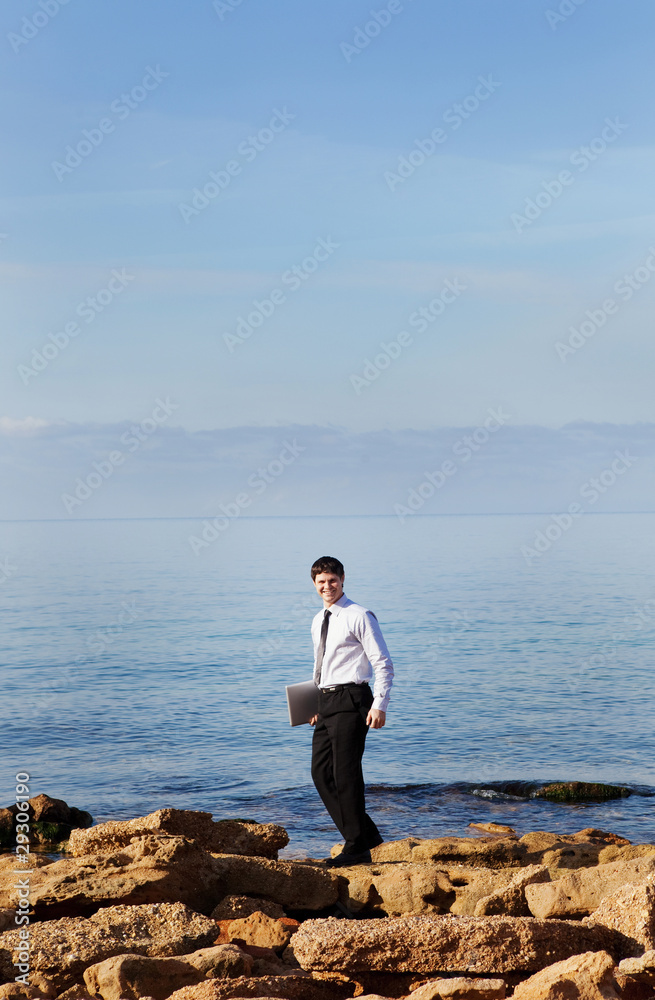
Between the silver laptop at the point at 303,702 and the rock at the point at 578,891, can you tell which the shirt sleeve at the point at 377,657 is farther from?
the rock at the point at 578,891

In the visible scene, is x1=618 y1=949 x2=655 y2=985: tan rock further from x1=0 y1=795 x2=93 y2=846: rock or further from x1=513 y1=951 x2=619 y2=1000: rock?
x1=0 y1=795 x2=93 y2=846: rock

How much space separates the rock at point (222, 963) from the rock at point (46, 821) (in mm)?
5990

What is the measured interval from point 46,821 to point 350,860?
5.16m

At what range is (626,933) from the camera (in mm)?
5109

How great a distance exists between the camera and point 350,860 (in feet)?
24.6

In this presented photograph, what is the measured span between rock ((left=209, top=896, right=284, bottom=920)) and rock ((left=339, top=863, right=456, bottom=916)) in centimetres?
→ 64

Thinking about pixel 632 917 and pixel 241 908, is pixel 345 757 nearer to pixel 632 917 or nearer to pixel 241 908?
pixel 241 908

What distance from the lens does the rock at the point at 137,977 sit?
484 cm

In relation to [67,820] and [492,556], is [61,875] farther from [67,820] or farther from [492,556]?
[492,556]

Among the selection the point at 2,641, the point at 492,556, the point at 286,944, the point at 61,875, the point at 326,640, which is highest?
the point at 492,556

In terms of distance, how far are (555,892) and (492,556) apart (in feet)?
245

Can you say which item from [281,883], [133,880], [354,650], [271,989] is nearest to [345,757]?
[354,650]

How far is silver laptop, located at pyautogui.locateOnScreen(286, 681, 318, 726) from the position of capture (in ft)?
25.4

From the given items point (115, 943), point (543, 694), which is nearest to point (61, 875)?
point (115, 943)
